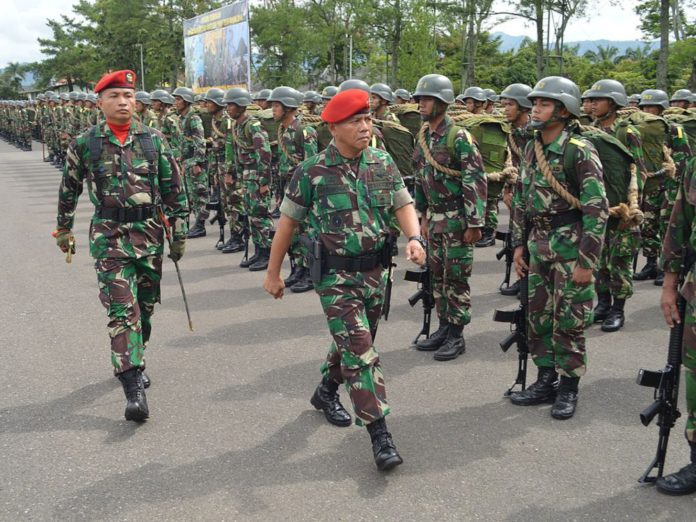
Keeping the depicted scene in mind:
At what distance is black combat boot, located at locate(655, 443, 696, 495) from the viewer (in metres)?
3.55

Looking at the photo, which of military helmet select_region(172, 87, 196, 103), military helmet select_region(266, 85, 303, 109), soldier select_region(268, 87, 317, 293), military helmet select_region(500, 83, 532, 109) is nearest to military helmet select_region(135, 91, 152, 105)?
military helmet select_region(172, 87, 196, 103)

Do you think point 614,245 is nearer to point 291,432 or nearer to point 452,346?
point 452,346

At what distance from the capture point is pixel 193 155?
11.4 metres

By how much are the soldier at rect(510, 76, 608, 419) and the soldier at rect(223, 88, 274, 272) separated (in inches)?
185

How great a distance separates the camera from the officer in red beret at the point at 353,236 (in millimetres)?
3777

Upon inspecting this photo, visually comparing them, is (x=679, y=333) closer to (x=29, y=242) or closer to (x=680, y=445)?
(x=680, y=445)

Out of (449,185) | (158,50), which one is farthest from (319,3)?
(449,185)

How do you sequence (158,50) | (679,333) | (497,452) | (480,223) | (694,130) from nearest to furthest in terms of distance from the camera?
(679,333)
(497,452)
(480,223)
(694,130)
(158,50)

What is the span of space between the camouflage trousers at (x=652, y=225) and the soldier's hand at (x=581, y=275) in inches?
175

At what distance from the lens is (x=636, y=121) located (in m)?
7.93

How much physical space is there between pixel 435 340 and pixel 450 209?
3.62 ft

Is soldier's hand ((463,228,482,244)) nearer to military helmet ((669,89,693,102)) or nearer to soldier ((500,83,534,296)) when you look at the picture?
soldier ((500,83,534,296))

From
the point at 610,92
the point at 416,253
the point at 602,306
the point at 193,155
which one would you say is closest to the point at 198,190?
the point at 193,155

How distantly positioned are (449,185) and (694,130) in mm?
5047
